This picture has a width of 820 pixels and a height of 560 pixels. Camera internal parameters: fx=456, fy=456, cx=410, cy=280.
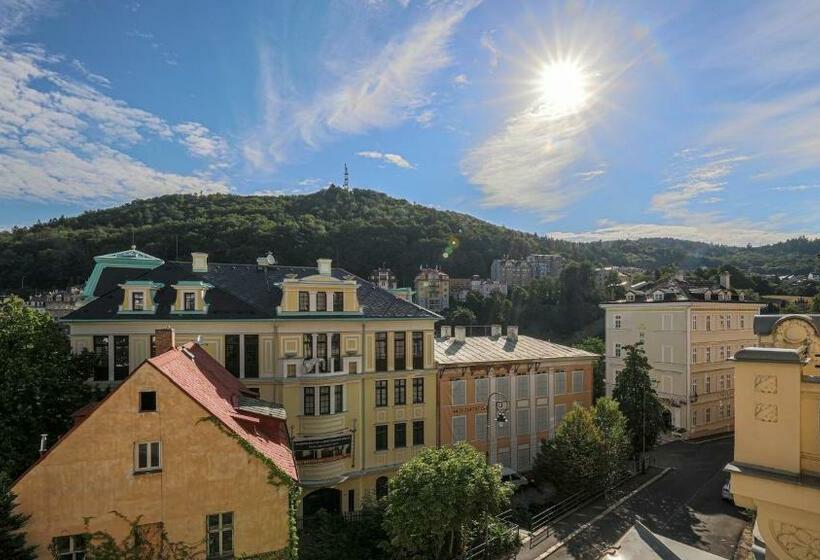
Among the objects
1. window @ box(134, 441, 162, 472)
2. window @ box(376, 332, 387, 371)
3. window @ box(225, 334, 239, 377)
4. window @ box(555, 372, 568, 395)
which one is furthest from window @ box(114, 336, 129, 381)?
window @ box(555, 372, 568, 395)

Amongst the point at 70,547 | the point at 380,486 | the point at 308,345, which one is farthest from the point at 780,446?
the point at 380,486

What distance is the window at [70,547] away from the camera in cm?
1249

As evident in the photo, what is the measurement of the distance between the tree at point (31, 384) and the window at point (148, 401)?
7204 mm

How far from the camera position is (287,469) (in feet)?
48.5

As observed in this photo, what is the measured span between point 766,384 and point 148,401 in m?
14.4

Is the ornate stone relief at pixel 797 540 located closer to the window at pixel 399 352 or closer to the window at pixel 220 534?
the window at pixel 220 534

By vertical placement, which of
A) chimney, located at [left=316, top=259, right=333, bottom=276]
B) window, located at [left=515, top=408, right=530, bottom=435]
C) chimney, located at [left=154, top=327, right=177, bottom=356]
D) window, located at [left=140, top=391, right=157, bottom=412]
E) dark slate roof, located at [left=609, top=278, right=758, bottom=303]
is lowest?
window, located at [left=515, top=408, right=530, bottom=435]

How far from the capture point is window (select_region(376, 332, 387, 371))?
27.6 metres

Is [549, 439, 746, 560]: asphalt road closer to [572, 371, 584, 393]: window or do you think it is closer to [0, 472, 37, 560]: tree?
[572, 371, 584, 393]: window

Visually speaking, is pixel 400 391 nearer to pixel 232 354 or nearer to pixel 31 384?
pixel 232 354

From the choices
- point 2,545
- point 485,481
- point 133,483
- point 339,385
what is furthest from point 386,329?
point 2,545

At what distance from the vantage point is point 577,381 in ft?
112

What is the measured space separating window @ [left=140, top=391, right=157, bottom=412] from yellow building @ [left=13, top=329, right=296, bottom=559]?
26mm

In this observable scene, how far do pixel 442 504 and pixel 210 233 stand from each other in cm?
6668
